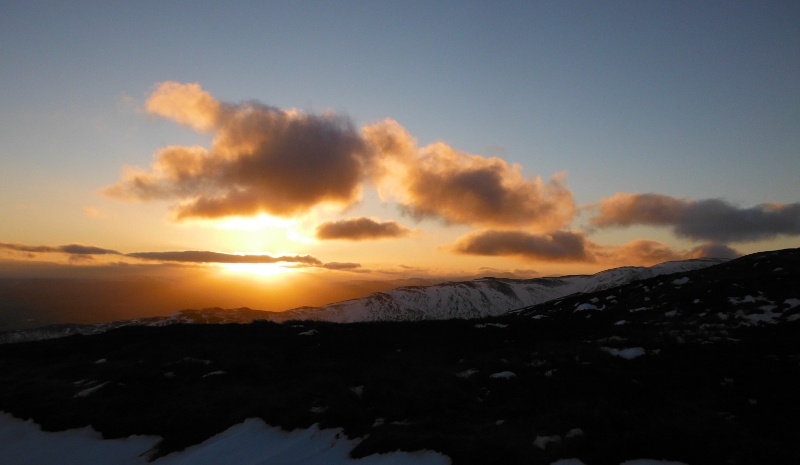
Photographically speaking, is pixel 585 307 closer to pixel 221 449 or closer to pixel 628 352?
pixel 628 352

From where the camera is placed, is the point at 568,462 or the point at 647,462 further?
the point at 568,462

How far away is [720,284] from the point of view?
113ft

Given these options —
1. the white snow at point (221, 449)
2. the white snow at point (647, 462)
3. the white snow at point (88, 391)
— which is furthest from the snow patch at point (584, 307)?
the white snow at point (88, 391)

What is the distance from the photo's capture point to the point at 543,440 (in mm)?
10945

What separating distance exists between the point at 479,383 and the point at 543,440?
6.38 m

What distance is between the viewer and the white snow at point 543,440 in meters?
10.7

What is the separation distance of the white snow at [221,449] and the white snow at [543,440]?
Answer: 2667 millimetres

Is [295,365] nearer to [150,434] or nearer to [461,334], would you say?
[150,434]

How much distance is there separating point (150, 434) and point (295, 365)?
27.5 ft

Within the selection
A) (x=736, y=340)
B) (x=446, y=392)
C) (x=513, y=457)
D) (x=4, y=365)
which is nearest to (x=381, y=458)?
(x=513, y=457)

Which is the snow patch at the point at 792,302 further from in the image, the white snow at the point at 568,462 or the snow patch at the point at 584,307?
the white snow at the point at 568,462

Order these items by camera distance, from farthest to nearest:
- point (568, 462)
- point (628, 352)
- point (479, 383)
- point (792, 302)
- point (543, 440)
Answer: point (792, 302), point (628, 352), point (479, 383), point (543, 440), point (568, 462)

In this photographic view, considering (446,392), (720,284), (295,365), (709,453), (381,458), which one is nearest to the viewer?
(709,453)

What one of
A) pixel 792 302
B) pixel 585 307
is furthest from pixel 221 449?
pixel 585 307
